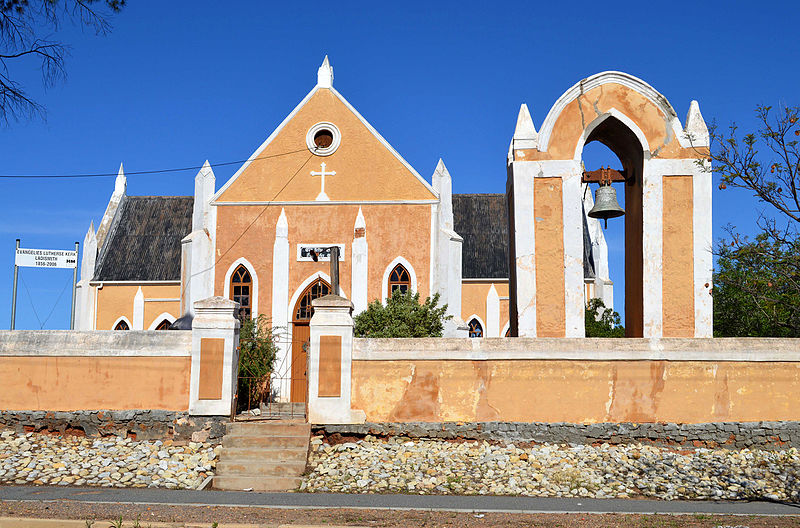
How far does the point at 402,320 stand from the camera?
60.6 feet

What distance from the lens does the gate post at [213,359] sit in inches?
574

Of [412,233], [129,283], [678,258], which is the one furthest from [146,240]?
[678,258]

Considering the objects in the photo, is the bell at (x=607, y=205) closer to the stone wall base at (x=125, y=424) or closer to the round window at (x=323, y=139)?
the stone wall base at (x=125, y=424)

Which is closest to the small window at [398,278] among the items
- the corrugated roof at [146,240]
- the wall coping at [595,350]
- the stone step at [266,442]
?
the wall coping at [595,350]

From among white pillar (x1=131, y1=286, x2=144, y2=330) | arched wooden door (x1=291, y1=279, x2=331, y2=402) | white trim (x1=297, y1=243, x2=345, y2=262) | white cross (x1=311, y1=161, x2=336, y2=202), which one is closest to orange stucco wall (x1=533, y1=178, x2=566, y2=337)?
arched wooden door (x1=291, y1=279, x2=331, y2=402)

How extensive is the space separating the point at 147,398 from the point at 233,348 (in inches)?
74.6

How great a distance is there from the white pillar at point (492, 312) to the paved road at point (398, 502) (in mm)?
19191

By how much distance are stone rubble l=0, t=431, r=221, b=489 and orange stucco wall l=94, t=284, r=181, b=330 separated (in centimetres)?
1751

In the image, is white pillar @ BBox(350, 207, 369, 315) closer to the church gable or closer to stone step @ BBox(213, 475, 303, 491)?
the church gable

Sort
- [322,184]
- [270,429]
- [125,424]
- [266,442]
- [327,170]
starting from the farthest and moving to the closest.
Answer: [327,170], [322,184], [125,424], [270,429], [266,442]

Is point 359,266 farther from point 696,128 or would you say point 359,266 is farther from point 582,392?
point 696,128

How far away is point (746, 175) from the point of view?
400 inches

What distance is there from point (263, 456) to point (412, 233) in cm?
1001

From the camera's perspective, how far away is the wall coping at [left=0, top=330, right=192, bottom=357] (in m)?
14.9
